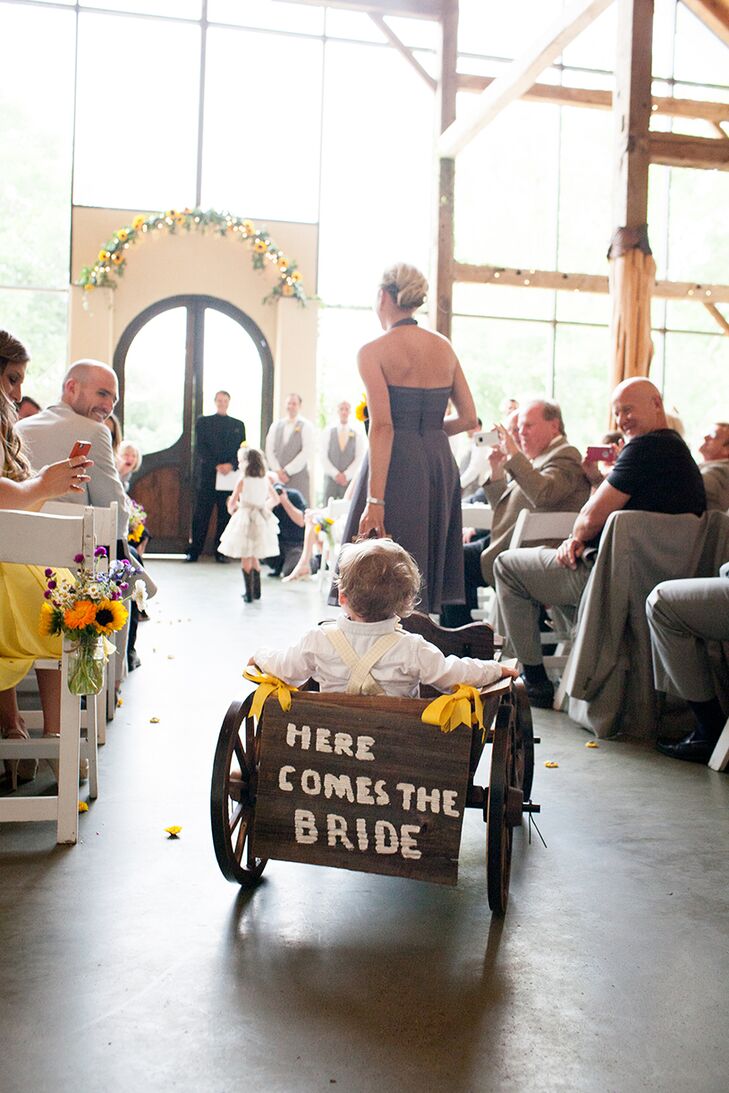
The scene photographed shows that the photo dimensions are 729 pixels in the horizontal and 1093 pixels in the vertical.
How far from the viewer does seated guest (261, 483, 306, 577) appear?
Result: 35.8 feet

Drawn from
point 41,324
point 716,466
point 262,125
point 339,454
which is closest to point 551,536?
point 716,466

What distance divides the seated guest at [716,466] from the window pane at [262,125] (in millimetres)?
8503

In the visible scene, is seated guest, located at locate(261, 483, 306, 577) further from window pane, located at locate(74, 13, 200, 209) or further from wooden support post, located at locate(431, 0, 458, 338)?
window pane, located at locate(74, 13, 200, 209)

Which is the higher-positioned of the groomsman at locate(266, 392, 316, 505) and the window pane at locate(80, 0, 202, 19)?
the window pane at locate(80, 0, 202, 19)

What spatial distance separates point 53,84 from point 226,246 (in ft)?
8.32

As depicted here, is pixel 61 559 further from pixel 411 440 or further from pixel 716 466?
pixel 716 466

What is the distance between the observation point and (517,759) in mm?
2922

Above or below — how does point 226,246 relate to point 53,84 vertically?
below

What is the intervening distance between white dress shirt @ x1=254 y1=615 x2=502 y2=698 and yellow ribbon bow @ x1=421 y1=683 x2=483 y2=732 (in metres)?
0.12

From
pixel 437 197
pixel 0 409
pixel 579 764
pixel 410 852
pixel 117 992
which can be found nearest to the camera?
pixel 117 992

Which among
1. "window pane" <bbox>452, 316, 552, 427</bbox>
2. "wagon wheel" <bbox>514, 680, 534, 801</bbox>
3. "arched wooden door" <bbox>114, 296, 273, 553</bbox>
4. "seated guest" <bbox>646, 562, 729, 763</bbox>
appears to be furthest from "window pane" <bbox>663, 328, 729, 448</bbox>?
"wagon wheel" <bbox>514, 680, 534, 801</bbox>

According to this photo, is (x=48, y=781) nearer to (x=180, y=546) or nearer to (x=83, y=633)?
(x=83, y=633)

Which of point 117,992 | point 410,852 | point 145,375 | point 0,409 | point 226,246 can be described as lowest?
point 117,992

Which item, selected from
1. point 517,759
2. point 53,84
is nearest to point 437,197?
point 53,84
